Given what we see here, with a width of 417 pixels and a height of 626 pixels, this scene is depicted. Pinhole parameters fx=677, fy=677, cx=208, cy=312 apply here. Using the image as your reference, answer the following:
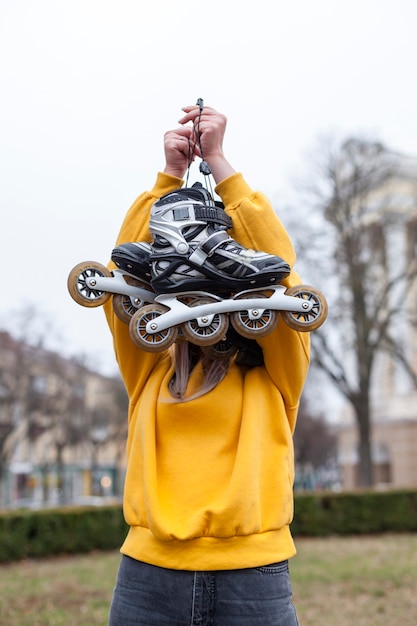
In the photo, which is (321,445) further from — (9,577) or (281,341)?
(281,341)

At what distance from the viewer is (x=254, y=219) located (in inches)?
79.4

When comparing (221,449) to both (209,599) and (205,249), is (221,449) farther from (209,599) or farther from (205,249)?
(205,249)

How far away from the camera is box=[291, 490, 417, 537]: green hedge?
1362 centimetres

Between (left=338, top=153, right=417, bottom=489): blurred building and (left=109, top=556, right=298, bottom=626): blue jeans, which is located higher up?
(left=338, top=153, right=417, bottom=489): blurred building

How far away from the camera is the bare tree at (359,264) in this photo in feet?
58.6

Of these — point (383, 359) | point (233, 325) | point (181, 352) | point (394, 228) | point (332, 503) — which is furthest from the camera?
point (383, 359)

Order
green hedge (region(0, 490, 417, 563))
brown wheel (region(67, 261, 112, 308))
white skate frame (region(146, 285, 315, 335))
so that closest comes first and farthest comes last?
white skate frame (region(146, 285, 315, 335)), brown wheel (region(67, 261, 112, 308)), green hedge (region(0, 490, 417, 563))

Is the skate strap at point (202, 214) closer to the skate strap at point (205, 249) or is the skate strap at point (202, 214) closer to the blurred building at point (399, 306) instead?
the skate strap at point (205, 249)

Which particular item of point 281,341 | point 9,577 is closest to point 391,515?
point 9,577

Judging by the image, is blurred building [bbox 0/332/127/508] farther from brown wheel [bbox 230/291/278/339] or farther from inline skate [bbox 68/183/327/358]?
brown wheel [bbox 230/291/278/339]

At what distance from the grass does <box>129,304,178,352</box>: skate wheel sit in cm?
415

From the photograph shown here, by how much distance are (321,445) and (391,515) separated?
31911mm

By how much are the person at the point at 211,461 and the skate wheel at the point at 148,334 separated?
0.25 feet

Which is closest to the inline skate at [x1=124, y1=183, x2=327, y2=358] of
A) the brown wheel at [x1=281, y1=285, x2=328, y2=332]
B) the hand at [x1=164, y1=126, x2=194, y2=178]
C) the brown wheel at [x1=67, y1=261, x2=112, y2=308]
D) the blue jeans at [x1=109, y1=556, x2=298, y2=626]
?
the brown wheel at [x1=281, y1=285, x2=328, y2=332]
